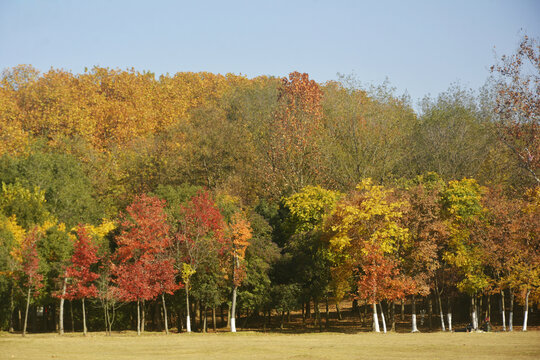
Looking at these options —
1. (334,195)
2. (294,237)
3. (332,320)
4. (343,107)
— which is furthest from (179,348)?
(343,107)

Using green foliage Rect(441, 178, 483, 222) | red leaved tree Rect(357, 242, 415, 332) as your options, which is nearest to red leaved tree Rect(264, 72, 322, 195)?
green foliage Rect(441, 178, 483, 222)

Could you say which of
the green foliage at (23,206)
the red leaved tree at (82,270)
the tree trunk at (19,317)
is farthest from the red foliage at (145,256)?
the green foliage at (23,206)

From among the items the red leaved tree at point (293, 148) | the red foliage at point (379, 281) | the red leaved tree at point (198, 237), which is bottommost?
the red foliage at point (379, 281)

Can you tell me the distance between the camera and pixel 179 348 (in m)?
40.2

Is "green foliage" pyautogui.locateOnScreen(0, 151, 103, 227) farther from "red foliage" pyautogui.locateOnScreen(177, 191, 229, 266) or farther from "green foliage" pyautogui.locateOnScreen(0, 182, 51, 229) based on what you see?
"red foliage" pyautogui.locateOnScreen(177, 191, 229, 266)

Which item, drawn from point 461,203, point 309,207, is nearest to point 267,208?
point 309,207

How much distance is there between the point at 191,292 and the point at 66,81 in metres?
57.6

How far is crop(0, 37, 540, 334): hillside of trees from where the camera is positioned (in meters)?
55.2

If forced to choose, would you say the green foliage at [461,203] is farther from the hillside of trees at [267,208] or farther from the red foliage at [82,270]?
the red foliage at [82,270]

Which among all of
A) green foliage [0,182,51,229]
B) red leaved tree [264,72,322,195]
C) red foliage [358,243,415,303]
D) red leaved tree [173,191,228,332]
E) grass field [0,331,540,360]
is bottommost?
grass field [0,331,540,360]

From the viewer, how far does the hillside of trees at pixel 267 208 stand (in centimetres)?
5519

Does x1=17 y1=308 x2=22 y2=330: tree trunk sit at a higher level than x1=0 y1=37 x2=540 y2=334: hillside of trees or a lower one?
lower

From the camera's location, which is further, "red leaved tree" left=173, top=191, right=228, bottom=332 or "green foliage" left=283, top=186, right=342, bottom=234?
"green foliage" left=283, top=186, right=342, bottom=234

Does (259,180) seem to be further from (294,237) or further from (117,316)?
(117,316)
